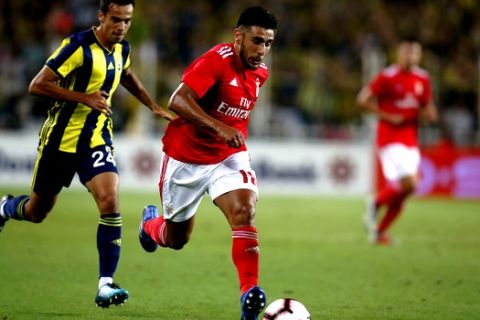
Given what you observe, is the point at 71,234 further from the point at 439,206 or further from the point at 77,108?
the point at 439,206

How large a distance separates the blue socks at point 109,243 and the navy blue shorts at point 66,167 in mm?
380

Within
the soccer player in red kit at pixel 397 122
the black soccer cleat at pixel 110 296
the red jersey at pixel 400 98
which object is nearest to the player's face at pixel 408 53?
the soccer player in red kit at pixel 397 122

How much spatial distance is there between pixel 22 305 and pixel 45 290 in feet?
2.82

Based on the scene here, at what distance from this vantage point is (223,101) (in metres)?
6.75

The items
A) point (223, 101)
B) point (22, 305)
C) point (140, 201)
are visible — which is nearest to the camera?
point (223, 101)

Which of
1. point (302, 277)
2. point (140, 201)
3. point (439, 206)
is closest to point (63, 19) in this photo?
point (140, 201)

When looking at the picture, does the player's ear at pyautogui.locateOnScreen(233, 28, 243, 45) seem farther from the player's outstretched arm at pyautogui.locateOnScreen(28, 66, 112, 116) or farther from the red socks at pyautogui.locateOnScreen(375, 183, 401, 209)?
the red socks at pyautogui.locateOnScreen(375, 183, 401, 209)

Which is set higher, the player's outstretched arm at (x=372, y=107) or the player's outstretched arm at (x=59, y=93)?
the player's outstretched arm at (x=372, y=107)

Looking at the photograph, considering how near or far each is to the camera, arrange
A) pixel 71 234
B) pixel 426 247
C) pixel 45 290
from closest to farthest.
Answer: pixel 45 290 → pixel 426 247 → pixel 71 234

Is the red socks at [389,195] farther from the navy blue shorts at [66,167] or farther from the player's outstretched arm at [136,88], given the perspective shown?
the navy blue shorts at [66,167]

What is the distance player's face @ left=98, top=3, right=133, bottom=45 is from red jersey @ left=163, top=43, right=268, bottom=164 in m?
0.96

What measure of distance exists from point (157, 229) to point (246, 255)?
175cm

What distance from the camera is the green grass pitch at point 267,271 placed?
7207mm

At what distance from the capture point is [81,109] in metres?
7.63
